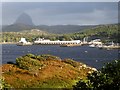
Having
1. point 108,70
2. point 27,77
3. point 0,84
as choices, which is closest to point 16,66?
point 27,77

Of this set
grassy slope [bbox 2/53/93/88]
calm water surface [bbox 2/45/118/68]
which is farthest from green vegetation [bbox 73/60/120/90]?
calm water surface [bbox 2/45/118/68]

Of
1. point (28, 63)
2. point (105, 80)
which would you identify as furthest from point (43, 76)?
point (105, 80)

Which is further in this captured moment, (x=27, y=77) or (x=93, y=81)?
(x=27, y=77)

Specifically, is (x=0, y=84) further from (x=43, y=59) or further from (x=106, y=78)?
(x=43, y=59)

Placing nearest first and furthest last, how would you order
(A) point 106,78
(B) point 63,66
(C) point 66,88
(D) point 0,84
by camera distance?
(A) point 106,78 < (D) point 0,84 < (C) point 66,88 < (B) point 63,66

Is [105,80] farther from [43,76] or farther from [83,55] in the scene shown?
[83,55]

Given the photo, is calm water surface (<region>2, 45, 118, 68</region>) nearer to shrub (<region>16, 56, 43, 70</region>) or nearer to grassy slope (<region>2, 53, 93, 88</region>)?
grassy slope (<region>2, 53, 93, 88</region>)

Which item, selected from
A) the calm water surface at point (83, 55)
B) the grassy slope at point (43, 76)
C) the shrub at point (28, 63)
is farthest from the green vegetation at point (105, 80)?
the calm water surface at point (83, 55)

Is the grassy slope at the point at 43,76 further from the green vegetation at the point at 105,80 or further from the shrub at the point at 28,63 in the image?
the green vegetation at the point at 105,80
